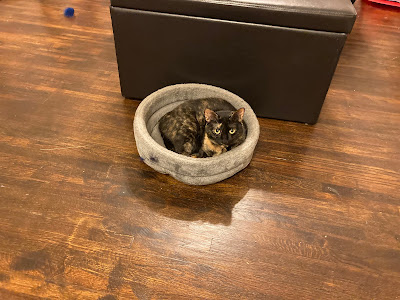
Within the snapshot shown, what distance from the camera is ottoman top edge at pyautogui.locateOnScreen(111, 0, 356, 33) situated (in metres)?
1.58

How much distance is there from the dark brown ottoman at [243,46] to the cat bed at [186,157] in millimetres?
164

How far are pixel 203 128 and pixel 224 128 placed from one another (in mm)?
207

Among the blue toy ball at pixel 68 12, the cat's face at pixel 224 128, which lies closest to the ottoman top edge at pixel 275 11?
the cat's face at pixel 224 128

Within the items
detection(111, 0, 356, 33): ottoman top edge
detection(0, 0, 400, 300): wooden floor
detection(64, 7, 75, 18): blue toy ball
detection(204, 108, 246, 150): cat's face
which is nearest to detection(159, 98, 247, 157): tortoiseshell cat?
detection(204, 108, 246, 150): cat's face

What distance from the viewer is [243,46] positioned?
5.74ft

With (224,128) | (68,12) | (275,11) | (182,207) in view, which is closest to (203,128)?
(224,128)

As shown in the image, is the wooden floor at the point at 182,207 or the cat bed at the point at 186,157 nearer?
the wooden floor at the point at 182,207

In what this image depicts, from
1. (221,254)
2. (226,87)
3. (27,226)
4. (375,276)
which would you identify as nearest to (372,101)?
(226,87)

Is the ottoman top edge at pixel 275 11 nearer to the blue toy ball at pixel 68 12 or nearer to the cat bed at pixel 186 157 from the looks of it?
the cat bed at pixel 186 157

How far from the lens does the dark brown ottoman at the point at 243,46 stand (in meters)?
1.62

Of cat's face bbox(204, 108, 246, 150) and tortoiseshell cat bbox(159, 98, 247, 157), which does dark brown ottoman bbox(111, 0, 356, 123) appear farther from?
cat's face bbox(204, 108, 246, 150)

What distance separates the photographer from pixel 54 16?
2.91 m

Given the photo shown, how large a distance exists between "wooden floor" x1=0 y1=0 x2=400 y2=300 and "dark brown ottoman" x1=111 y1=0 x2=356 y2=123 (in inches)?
8.4

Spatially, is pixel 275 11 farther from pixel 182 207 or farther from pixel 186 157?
pixel 182 207
